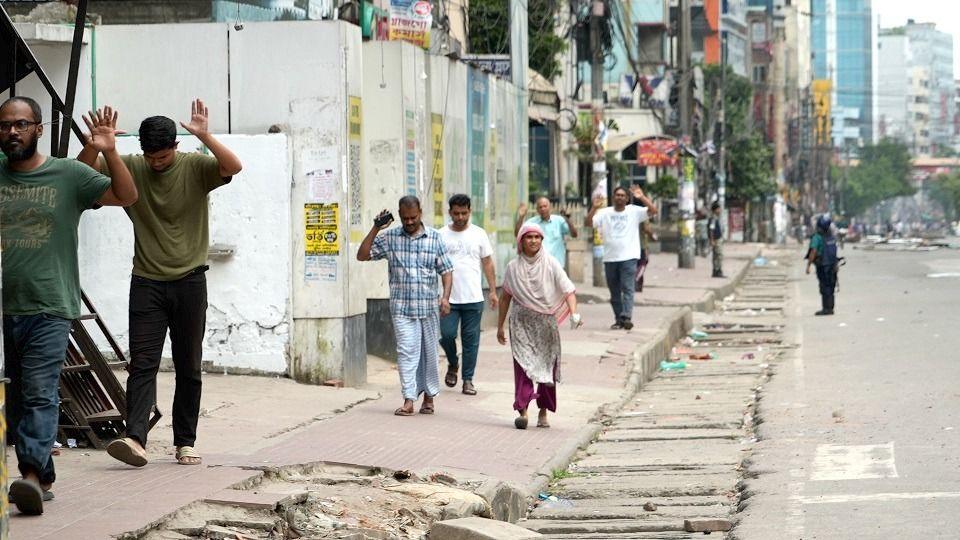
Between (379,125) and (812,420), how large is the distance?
5.47 meters

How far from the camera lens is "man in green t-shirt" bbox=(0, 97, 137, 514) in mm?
7344

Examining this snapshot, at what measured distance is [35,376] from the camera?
7.39 meters

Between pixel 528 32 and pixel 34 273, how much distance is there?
24.7 meters

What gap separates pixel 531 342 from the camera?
38.9 feet

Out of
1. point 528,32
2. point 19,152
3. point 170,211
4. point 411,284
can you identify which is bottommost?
point 411,284

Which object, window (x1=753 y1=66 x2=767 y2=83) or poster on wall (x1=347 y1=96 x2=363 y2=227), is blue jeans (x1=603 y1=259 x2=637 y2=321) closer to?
poster on wall (x1=347 y1=96 x2=363 y2=227)

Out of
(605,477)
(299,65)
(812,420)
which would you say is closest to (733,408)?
(812,420)

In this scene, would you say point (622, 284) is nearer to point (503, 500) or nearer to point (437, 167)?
point (437, 167)

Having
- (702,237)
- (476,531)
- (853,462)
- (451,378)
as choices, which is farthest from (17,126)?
(702,237)

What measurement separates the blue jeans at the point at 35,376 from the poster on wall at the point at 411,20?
1070cm

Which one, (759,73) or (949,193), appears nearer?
(759,73)

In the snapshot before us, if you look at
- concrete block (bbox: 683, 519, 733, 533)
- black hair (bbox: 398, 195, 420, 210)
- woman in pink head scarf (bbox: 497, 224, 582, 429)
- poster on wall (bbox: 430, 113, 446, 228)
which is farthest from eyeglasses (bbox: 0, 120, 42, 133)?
poster on wall (bbox: 430, 113, 446, 228)

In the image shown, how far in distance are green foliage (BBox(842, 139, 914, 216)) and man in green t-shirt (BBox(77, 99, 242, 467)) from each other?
168 m

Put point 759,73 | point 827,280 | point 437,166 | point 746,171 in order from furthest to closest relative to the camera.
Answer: point 759,73, point 746,171, point 827,280, point 437,166
